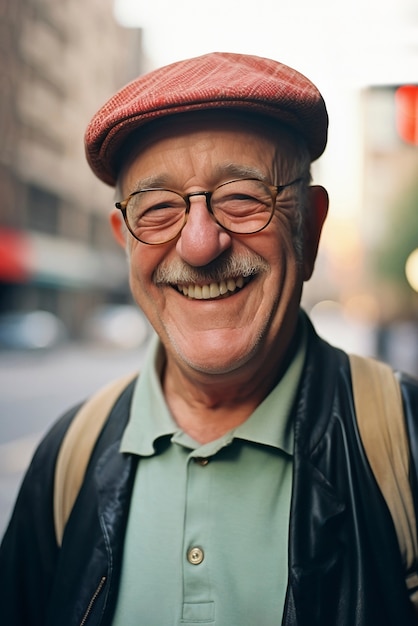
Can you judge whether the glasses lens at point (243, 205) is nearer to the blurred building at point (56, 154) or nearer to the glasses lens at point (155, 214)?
the glasses lens at point (155, 214)

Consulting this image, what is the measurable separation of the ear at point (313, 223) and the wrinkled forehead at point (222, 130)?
0.42 ft

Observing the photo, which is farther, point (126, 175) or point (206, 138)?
point (126, 175)

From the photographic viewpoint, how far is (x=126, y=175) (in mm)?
Answer: 1235

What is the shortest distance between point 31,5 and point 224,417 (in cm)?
261

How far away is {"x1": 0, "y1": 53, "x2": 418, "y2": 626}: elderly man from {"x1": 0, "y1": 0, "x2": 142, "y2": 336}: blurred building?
16.7 inches

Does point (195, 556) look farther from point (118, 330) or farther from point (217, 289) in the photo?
point (118, 330)

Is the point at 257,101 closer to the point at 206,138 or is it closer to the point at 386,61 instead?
the point at 206,138

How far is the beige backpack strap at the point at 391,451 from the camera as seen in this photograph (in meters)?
1.14

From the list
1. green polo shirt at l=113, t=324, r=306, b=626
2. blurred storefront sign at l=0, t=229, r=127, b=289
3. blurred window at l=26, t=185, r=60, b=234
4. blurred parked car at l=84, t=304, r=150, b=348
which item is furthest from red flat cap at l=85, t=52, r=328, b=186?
blurred window at l=26, t=185, r=60, b=234

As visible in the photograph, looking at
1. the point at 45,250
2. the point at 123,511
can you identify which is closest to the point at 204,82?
the point at 123,511

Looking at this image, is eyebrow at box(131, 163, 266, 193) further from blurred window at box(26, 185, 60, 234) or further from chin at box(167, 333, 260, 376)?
blurred window at box(26, 185, 60, 234)

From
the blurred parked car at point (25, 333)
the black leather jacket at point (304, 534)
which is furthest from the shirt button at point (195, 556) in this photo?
the blurred parked car at point (25, 333)

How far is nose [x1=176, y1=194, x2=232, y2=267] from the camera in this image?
42.7 inches

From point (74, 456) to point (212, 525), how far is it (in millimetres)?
404
